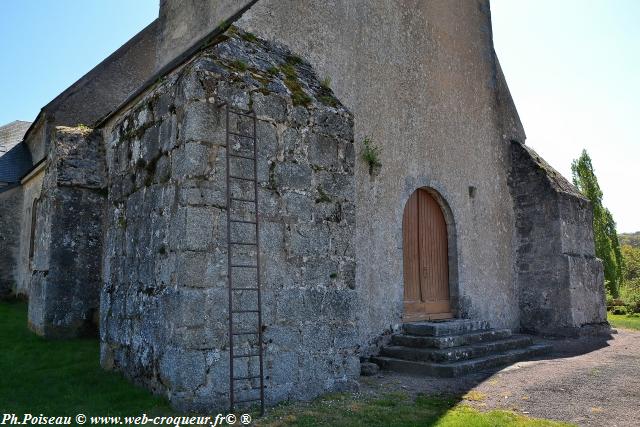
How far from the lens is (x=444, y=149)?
9.68m

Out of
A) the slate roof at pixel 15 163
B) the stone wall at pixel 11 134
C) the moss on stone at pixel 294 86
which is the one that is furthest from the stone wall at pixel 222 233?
the stone wall at pixel 11 134

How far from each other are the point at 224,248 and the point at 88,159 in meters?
4.51

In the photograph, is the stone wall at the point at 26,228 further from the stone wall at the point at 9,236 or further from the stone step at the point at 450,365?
the stone step at the point at 450,365

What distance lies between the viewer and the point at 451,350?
23.5 feet

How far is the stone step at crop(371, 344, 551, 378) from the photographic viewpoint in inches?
261

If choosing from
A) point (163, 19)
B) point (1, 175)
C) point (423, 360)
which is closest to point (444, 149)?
point (423, 360)

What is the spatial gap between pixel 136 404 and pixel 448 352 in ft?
13.7

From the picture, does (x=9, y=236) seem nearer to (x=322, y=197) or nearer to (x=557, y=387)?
(x=322, y=197)

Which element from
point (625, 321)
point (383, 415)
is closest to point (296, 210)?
point (383, 415)

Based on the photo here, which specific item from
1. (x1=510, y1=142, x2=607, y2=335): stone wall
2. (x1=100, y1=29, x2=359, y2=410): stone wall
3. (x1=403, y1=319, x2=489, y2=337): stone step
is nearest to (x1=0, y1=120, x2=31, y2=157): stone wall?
(x1=100, y1=29, x2=359, y2=410): stone wall

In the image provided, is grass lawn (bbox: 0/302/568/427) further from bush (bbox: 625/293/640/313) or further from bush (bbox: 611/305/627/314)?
bush (bbox: 611/305/627/314)

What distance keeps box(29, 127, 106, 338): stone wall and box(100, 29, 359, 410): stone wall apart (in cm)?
211

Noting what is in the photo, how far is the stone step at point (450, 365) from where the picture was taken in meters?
6.64

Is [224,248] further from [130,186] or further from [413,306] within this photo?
[413,306]
